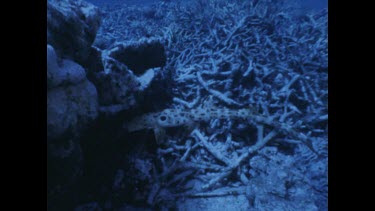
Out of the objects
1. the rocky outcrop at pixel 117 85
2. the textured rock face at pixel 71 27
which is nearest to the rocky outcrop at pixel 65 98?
the textured rock face at pixel 71 27

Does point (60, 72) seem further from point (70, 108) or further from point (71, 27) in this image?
point (71, 27)

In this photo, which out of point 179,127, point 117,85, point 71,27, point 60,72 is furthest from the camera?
point 179,127

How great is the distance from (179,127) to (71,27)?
1787 mm

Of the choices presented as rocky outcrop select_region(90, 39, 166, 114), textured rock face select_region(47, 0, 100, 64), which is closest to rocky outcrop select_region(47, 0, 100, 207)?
textured rock face select_region(47, 0, 100, 64)

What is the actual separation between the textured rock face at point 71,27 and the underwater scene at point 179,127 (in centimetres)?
1

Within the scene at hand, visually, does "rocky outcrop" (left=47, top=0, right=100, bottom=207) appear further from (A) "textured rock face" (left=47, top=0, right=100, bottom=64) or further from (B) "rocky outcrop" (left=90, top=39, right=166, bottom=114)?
(B) "rocky outcrop" (left=90, top=39, right=166, bottom=114)

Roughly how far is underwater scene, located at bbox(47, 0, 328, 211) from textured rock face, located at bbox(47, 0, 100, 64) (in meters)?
0.01

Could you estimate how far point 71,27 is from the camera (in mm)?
2576

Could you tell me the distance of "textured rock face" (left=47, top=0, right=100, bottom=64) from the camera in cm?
238

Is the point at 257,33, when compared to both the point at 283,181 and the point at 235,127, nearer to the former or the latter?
the point at 235,127

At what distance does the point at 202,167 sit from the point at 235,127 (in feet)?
2.75

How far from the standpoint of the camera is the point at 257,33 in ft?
18.8

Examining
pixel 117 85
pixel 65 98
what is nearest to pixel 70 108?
pixel 65 98
